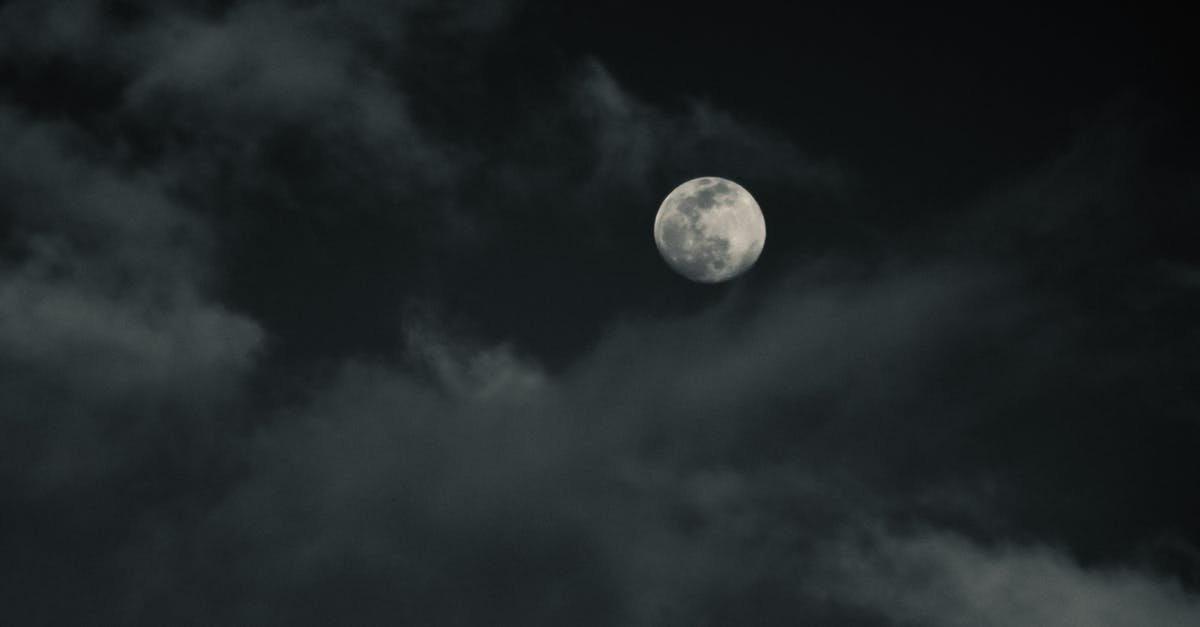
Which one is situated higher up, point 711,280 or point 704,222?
point 704,222
